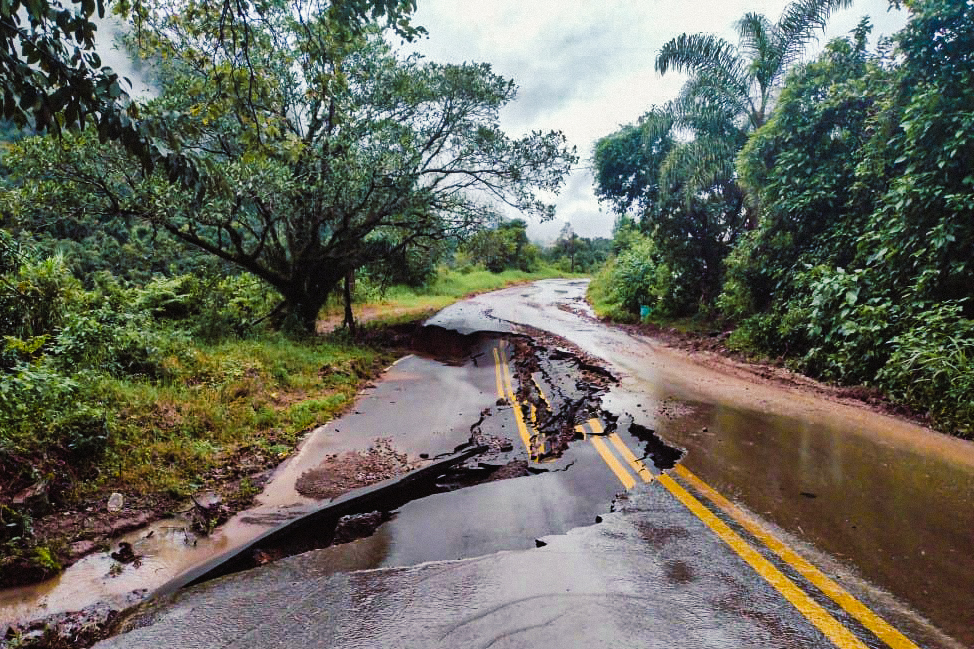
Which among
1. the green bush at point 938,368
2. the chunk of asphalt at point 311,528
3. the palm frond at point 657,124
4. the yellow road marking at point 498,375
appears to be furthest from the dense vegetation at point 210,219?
the green bush at point 938,368

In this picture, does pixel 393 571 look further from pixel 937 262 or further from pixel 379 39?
pixel 379 39

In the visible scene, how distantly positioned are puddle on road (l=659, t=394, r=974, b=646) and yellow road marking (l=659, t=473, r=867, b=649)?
0.40 metres

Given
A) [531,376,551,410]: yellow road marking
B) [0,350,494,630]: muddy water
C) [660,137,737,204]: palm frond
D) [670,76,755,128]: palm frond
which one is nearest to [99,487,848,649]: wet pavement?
[0,350,494,630]: muddy water

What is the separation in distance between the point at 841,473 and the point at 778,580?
2277 mm

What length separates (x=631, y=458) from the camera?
5.04 m

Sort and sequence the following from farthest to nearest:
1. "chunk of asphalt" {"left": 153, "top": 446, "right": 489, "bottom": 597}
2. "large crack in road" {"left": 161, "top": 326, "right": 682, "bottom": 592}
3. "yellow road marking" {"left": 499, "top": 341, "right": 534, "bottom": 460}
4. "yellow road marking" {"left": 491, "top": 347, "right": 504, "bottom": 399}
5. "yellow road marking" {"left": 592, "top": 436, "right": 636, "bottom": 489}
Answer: "yellow road marking" {"left": 491, "top": 347, "right": 504, "bottom": 399}, "yellow road marking" {"left": 499, "top": 341, "right": 534, "bottom": 460}, "yellow road marking" {"left": 592, "top": 436, "right": 636, "bottom": 489}, "large crack in road" {"left": 161, "top": 326, "right": 682, "bottom": 592}, "chunk of asphalt" {"left": 153, "top": 446, "right": 489, "bottom": 597}

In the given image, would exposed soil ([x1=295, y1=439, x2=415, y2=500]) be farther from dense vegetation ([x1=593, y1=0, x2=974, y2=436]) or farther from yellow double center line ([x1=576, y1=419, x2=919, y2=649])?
dense vegetation ([x1=593, y1=0, x2=974, y2=436])

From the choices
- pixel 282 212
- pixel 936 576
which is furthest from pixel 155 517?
pixel 282 212

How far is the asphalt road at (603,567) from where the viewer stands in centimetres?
255

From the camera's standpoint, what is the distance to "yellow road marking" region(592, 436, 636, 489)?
4.46m

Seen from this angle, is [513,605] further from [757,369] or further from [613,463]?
[757,369]

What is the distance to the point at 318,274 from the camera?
14438mm

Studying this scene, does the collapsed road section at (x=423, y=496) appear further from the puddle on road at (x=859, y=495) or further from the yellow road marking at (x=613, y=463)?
the puddle on road at (x=859, y=495)

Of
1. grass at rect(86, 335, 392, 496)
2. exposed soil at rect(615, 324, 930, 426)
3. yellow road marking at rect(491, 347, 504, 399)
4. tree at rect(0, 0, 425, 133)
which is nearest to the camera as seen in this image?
tree at rect(0, 0, 425, 133)
